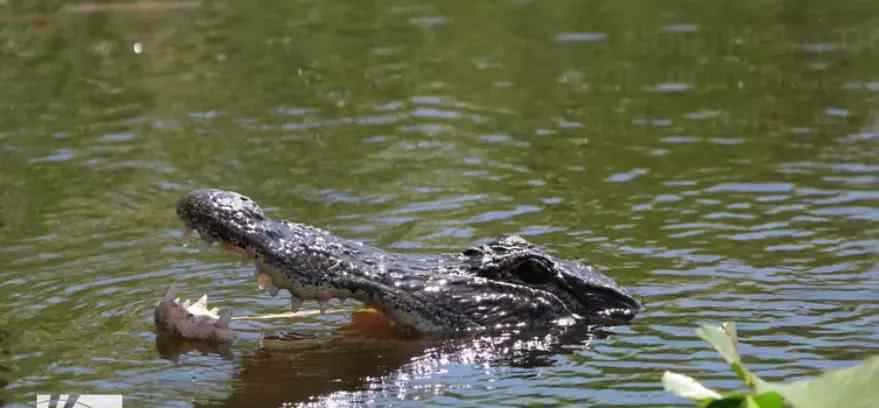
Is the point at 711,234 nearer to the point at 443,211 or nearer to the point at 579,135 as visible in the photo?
the point at 443,211

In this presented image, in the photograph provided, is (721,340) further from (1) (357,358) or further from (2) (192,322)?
(2) (192,322)

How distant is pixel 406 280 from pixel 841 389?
14.5 feet

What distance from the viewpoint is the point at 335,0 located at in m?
19.1

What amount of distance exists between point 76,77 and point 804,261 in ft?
29.1

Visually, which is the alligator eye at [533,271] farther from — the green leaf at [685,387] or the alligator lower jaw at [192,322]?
the green leaf at [685,387]

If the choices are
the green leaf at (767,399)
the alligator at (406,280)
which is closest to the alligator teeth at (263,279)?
the alligator at (406,280)

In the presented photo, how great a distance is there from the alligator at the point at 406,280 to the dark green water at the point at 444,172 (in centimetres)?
18

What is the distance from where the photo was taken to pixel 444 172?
11.2 m

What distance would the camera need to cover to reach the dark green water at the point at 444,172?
284 inches

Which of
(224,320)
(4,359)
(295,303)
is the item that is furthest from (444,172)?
(4,359)

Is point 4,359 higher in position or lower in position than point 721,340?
lower


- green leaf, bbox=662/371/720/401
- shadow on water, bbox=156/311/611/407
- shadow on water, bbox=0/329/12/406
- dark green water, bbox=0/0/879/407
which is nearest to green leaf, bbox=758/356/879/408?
green leaf, bbox=662/371/720/401

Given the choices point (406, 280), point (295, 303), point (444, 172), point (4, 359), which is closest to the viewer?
point (295, 303)

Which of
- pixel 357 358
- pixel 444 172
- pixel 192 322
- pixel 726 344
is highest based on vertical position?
pixel 726 344
